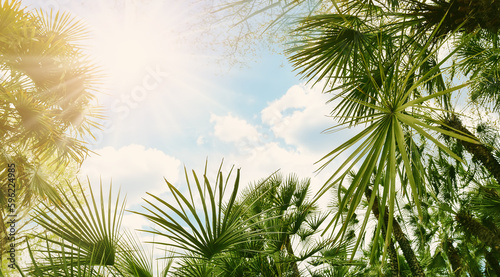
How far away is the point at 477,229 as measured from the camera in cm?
670

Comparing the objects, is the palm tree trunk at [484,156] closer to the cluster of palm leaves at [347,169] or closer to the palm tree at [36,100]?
the cluster of palm leaves at [347,169]

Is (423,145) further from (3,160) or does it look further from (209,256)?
(3,160)

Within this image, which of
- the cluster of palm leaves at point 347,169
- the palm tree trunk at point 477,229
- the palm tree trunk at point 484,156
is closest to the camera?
the cluster of palm leaves at point 347,169

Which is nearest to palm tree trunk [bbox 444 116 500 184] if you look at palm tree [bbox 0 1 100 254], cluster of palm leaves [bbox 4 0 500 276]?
cluster of palm leaves [bbox 4 0 500 276]

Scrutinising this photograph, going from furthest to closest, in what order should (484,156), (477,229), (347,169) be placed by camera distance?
(477,229) < (484,156) < (347,169)

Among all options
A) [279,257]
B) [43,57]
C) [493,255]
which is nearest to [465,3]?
[279,257]

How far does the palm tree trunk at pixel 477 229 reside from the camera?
6.14 meters

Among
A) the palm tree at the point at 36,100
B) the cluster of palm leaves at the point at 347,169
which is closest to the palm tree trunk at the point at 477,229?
the cluster of palm leaves at the point at 347,169

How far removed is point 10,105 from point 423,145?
850 cm

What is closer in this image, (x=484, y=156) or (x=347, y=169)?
(x=347, y=169)

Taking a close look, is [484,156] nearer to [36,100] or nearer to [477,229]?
[477,229]

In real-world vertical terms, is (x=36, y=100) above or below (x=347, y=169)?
above

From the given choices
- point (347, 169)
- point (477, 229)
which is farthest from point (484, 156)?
point (347, 169)

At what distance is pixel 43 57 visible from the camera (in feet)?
23.4
